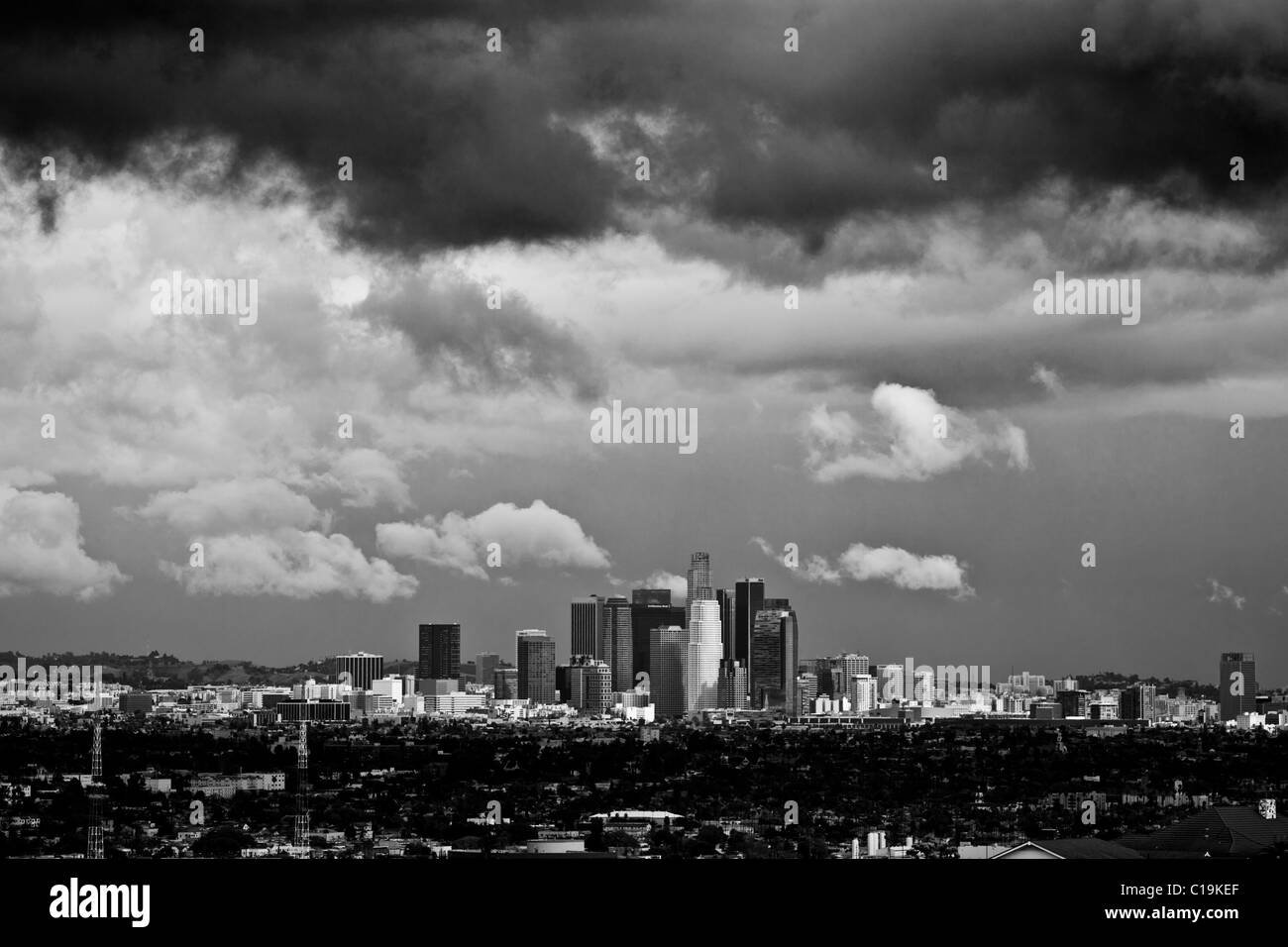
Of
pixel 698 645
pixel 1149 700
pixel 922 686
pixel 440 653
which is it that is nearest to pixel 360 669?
pixel 440 653

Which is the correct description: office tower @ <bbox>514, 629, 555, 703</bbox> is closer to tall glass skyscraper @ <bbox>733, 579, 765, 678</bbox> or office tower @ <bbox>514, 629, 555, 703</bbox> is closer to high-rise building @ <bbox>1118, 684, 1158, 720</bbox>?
tall glass skyscraper @ <bbox>733, 579, 765, 678</bbox>

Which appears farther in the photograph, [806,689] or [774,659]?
[774,659]

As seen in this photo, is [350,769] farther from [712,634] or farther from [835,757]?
[712,634]

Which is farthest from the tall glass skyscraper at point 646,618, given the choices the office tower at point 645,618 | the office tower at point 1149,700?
the office tower at point 1149,700

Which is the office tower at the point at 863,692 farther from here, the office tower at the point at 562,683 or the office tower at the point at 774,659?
the office tower at the point at 562,683

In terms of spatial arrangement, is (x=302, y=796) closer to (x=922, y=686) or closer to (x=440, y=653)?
(x=440, y=653)
